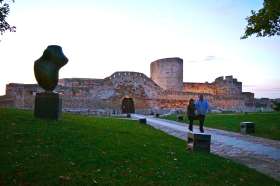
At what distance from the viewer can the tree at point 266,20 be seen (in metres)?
→ 13.9

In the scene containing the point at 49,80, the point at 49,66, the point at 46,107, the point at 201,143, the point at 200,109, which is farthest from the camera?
the point at 200,109

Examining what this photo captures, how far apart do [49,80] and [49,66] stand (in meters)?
0.55

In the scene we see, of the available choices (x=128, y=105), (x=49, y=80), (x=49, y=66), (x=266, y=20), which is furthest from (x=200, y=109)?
(x=128, y=105)

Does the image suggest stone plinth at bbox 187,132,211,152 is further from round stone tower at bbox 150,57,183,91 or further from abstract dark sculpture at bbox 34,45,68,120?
round stone tower at bbox 150,57,183,91

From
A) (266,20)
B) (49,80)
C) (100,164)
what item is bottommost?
(100,164)

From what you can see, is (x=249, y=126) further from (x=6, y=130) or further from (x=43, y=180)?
(x=43, y=180)

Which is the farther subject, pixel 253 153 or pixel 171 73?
pixel 171 73

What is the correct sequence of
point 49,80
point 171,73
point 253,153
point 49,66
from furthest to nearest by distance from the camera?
point 171,73 < point 49,66 < point 49,80 < point 253,153

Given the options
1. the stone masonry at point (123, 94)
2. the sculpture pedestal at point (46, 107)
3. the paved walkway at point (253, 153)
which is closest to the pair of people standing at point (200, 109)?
the paved walkway at point (253, 153)

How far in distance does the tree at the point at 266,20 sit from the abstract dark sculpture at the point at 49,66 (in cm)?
827

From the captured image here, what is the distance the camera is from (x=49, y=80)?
13.0 meters

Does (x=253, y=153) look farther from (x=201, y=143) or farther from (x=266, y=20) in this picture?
(x=266, y=20)

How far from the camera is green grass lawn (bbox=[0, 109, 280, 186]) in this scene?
565cm

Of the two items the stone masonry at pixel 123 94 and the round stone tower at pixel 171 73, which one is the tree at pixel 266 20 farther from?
the round stone tower at pixel 171 73
